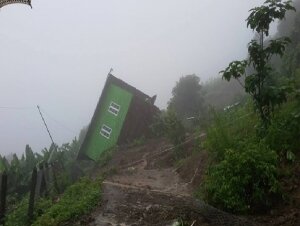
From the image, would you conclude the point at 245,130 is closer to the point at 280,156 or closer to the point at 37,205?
the point at 280,156

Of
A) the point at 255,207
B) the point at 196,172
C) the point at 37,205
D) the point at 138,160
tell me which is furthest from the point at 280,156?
the point at 138,160

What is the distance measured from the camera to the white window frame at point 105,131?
2439 centimetres

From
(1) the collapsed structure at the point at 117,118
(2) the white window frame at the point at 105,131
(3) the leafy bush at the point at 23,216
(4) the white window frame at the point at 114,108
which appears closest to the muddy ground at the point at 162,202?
(3) the leafy bush at the point at 23,216

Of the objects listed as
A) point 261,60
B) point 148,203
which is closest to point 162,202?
point 148,203

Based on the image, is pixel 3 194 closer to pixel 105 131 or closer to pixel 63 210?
pixel 63 210

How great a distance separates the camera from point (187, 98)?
1100 inches

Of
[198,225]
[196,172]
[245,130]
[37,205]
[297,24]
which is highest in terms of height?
[297,24]

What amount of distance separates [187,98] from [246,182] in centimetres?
2111

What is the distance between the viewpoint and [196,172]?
422 inches

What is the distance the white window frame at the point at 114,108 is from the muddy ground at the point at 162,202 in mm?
9162

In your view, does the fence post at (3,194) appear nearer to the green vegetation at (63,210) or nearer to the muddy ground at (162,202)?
the green vegetation at (63,210)

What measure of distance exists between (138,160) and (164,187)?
7.10 meters

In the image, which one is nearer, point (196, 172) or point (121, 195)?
point (121, 195)

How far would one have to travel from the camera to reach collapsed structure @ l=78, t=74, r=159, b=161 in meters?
23.9
